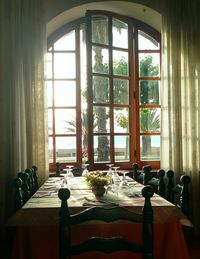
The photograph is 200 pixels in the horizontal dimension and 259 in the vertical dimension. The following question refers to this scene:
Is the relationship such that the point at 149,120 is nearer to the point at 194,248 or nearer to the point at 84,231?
the point at 194,248

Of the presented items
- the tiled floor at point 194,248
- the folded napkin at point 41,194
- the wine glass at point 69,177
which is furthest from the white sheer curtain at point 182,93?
the folded napkin at point 41,194

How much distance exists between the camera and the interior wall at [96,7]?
4.19 m

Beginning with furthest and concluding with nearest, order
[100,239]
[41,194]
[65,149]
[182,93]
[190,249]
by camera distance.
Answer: [65,149] → [182,93] → [190,249] → [41,194] → [100,239]

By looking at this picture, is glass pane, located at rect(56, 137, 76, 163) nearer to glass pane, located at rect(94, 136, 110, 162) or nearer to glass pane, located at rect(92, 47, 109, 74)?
glass pane, located at rect(94, 136, 110, 162)

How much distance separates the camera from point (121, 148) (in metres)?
4.44

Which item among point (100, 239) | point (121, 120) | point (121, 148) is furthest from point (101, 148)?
point (100, 239)

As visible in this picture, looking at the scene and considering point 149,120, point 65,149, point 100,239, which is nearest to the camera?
point 100,239

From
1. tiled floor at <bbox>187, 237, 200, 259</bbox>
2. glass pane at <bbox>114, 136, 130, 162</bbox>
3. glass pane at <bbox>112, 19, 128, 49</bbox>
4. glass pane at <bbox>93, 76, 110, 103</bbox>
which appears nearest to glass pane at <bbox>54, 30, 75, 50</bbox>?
glass pane at <bbox>112, 19, 128, 49</bbox>

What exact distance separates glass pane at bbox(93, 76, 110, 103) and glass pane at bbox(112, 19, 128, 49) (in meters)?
0.51

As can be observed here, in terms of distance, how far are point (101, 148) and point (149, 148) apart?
74cm

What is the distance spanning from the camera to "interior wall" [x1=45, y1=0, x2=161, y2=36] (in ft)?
13.8

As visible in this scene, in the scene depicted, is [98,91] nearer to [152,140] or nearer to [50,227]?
[152,140]

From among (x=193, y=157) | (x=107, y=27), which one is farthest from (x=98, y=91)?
(x=193, y=157)

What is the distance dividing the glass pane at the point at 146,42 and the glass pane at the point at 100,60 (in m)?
0.63
